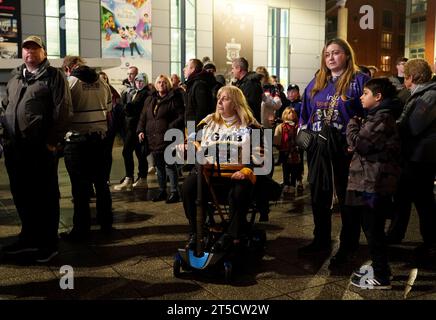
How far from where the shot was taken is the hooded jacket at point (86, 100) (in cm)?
553

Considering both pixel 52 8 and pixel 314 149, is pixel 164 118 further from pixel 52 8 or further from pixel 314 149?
pixel 52 8

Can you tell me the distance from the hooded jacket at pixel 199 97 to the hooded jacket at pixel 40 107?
245 centimetres

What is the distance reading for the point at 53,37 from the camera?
22422mm

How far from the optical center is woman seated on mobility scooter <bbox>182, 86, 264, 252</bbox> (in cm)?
455

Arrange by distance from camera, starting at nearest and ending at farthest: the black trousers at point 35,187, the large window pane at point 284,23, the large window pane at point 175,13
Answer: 1. the black trousers at point 35,187
2. the large window pane at point 175,13
3. the large window pane at point 284,23

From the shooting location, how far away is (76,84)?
5492 mm

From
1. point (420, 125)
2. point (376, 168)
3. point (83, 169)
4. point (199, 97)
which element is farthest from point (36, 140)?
point (420, 125)

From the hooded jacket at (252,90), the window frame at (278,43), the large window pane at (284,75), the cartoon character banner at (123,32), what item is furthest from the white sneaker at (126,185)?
the large window pane at (284,75)

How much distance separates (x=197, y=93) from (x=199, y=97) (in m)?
0.07

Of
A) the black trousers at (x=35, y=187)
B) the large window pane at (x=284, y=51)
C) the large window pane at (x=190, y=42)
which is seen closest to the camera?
the black trousers at (x=35, y=187)

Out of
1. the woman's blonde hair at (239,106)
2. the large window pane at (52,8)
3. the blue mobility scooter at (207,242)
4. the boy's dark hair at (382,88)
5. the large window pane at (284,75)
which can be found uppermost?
the large window pane at (52,8)

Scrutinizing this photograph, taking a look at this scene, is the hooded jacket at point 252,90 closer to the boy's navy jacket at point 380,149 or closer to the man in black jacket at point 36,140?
the man in black jacket at point 36,140
